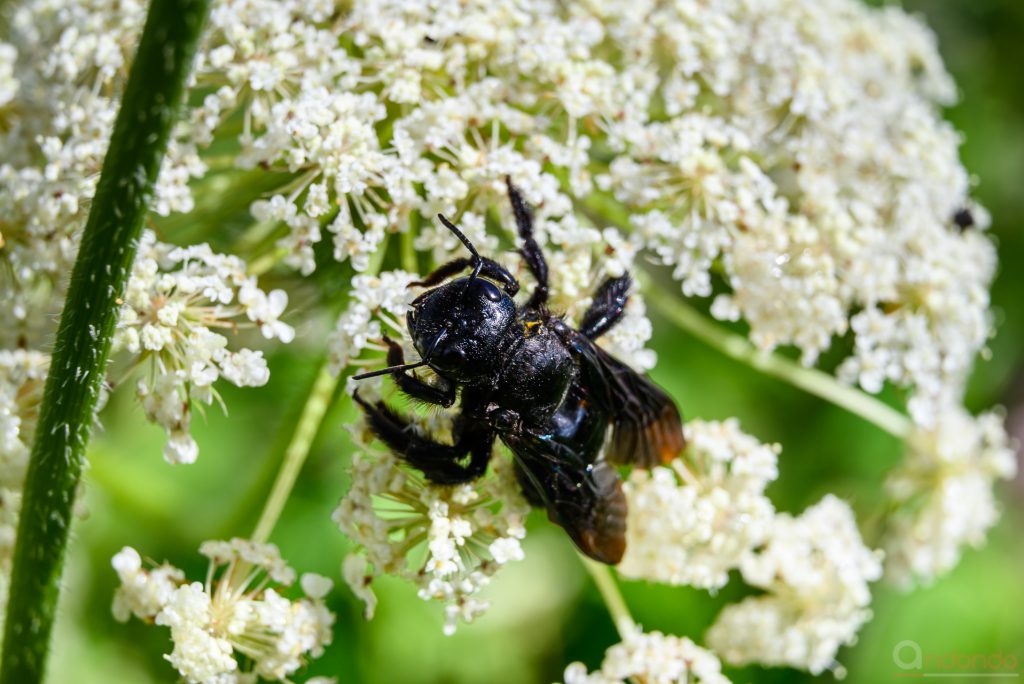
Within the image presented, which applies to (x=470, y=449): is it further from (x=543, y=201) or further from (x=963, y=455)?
(x=963, y=455)

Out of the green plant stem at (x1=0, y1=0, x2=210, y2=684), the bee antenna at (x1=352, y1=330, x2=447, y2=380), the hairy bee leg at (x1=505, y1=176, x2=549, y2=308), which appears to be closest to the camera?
the green plant stem at (x1=0, y1=0, x2=210, y2=684)

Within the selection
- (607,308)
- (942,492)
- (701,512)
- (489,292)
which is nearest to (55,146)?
(489,292)

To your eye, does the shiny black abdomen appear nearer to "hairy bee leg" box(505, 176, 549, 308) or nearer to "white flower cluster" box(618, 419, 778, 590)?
"hairy bee leg" box(505, 176, 549, 308)

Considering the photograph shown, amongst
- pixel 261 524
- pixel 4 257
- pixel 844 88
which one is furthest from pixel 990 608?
pixel 4 257

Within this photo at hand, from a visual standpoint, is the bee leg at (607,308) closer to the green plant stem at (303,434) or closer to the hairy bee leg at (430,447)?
the hairy bee leg at (430,447)

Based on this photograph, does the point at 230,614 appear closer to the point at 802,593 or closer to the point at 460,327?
the point at 460,327

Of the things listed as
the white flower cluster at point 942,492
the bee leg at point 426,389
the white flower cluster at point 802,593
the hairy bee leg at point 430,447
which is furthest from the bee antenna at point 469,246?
the white flower cluster at point 942,492

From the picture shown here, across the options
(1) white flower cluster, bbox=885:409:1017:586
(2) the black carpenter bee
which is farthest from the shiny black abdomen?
(1) white flower cluster, bbox=885:409:1017:586
